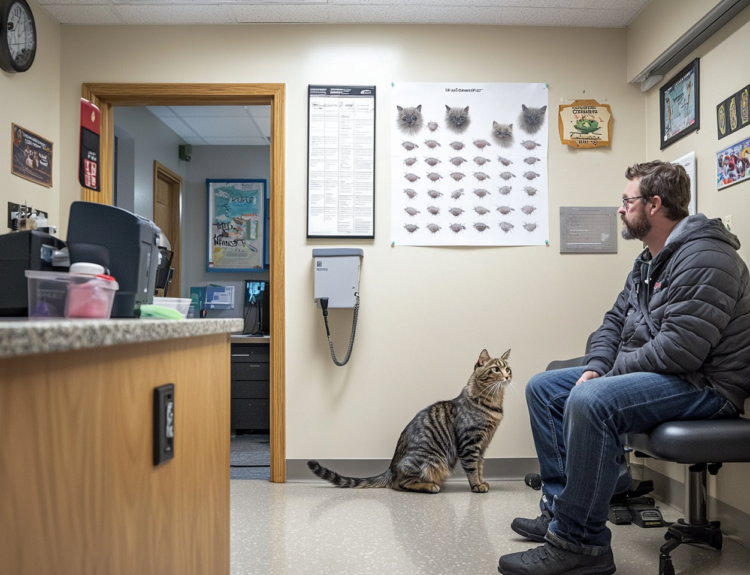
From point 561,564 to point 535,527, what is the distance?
43 cm

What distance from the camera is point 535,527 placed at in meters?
2.18

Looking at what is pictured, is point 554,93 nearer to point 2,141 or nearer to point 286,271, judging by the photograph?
point 286,271

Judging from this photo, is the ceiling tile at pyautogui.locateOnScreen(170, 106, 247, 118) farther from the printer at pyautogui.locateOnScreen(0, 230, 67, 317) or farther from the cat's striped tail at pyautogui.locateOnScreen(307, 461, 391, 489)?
the printer at pyautogui.locateOnScreen(0, 230, 67, 317)

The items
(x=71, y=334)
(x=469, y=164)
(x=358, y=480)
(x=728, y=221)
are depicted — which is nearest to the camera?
(x=71, y=334)

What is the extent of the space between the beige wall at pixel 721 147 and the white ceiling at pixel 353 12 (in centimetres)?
59

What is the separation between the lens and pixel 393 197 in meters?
3.21

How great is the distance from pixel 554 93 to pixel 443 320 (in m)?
1.40

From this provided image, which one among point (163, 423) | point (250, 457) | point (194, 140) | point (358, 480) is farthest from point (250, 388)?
point (163, 423)

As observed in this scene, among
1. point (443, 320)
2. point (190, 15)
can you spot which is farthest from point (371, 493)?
point (190, 15)

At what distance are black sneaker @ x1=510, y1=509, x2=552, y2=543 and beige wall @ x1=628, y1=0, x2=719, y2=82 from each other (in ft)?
6.95

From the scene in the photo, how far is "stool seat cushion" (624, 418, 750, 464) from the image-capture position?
1674mm

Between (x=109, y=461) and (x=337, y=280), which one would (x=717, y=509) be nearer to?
(x=337, y=280)

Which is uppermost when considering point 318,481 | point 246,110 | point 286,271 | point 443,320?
point 246,110

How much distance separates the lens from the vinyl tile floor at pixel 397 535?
199 centimetres
